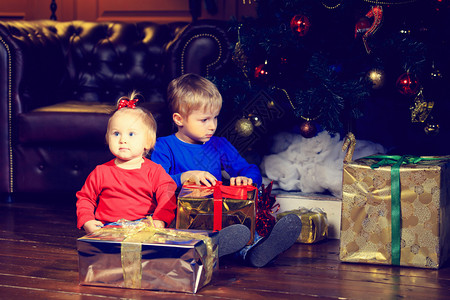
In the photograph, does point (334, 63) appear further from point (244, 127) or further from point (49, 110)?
point (49, 110)

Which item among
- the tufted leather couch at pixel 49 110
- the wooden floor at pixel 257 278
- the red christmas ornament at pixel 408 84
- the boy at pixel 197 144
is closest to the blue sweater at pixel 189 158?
the boy at pixel 197 144

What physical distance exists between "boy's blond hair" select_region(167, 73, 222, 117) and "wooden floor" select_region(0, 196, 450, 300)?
549mm

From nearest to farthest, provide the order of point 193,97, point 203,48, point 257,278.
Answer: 1. point 257,278
2. point 193,97
3. point 203,48

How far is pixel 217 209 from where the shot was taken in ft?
5.53

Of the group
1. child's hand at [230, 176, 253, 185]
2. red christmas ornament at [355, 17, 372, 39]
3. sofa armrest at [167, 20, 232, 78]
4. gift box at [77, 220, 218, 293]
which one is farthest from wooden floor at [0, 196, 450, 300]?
sofa armrest at [167, 20, 232, 78]

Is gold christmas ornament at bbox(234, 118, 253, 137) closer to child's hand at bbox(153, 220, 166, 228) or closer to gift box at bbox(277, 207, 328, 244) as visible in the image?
gift box at bbox(277, 207, 328, 244)

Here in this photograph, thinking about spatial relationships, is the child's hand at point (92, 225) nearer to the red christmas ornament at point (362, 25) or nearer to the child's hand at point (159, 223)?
the child's hand at point (159, 223)

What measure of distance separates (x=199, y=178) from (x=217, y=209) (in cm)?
17

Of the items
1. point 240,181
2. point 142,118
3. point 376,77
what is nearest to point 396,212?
point 240,181

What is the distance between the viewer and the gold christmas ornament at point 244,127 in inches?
87.0

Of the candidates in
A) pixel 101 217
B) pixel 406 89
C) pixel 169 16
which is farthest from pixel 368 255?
pixel 169 16

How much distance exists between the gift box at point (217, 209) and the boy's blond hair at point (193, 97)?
1.18ft

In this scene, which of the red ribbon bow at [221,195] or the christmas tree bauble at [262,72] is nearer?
the red ribbon bow at [221,195]

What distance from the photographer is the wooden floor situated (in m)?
1.43
